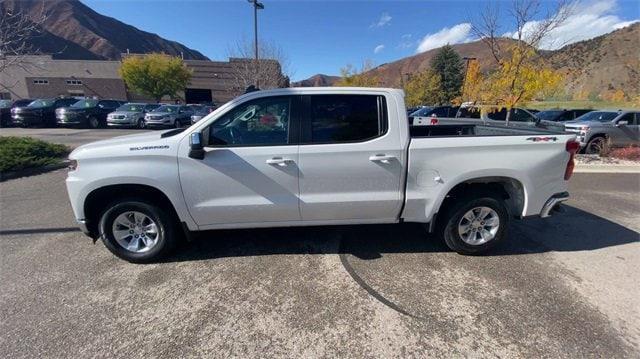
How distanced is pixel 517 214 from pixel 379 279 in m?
1.90

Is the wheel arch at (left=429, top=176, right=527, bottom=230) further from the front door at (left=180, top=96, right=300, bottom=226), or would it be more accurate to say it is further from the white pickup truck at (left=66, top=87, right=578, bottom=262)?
the front door at (left=180, top=96, right=300, bottom=226)

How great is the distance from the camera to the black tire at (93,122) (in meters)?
20.0

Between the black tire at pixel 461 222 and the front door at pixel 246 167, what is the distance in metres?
1.79

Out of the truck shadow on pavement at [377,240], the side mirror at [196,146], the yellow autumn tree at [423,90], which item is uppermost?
the yellow autumn tree at [423,90]

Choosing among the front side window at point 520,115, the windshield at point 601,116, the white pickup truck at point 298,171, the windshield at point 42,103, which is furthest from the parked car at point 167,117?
the windshield at point 601,116

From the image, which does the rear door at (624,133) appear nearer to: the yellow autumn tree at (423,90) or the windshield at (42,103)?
the windshield at (42,103)

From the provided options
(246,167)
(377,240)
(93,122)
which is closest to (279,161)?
(246,167)

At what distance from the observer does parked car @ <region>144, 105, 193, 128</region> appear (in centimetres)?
1967

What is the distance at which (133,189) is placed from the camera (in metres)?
3.45

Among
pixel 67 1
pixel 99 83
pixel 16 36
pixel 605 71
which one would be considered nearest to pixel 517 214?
pixel 16 36

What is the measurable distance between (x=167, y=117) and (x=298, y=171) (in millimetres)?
19604

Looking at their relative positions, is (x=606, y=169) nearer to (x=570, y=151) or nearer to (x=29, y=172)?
(x=570, y=151)

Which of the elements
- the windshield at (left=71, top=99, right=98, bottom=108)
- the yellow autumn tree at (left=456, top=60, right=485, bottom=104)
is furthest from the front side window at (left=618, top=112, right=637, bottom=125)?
the windshield at (left=71, top=99, right=98, bottom=108)

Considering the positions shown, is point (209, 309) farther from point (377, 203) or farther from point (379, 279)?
point (377, 203)
